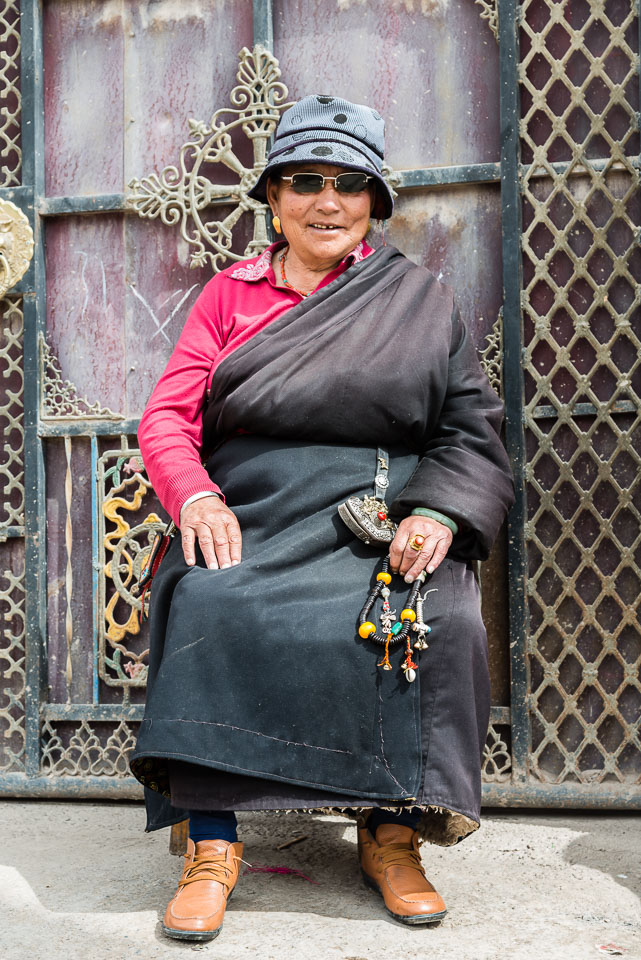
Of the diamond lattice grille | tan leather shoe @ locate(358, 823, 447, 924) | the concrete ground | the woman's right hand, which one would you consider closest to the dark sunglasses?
the diamond lattice grille

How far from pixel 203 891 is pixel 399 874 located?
1.45 ft

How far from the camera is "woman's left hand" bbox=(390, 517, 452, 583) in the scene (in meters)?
2.30

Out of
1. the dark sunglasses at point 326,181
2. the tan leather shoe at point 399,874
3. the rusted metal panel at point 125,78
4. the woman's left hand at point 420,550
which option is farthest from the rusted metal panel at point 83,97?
the tan leather shoe at point 399,874

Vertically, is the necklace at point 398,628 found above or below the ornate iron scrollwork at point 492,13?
below

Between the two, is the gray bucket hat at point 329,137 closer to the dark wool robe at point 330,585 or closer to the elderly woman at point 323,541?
the elderly woman at point 323,541

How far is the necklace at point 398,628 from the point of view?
221 centimetres

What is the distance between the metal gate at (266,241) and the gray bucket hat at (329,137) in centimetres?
55

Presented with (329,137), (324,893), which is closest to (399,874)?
(324,893)

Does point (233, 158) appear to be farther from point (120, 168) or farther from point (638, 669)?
point (638, 669)

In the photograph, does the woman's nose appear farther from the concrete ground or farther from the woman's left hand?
the concrete ground

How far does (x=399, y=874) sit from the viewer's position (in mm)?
2260

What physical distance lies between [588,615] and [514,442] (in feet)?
1.87

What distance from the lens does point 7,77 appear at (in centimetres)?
344

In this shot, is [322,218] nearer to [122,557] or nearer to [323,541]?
[323,541]
